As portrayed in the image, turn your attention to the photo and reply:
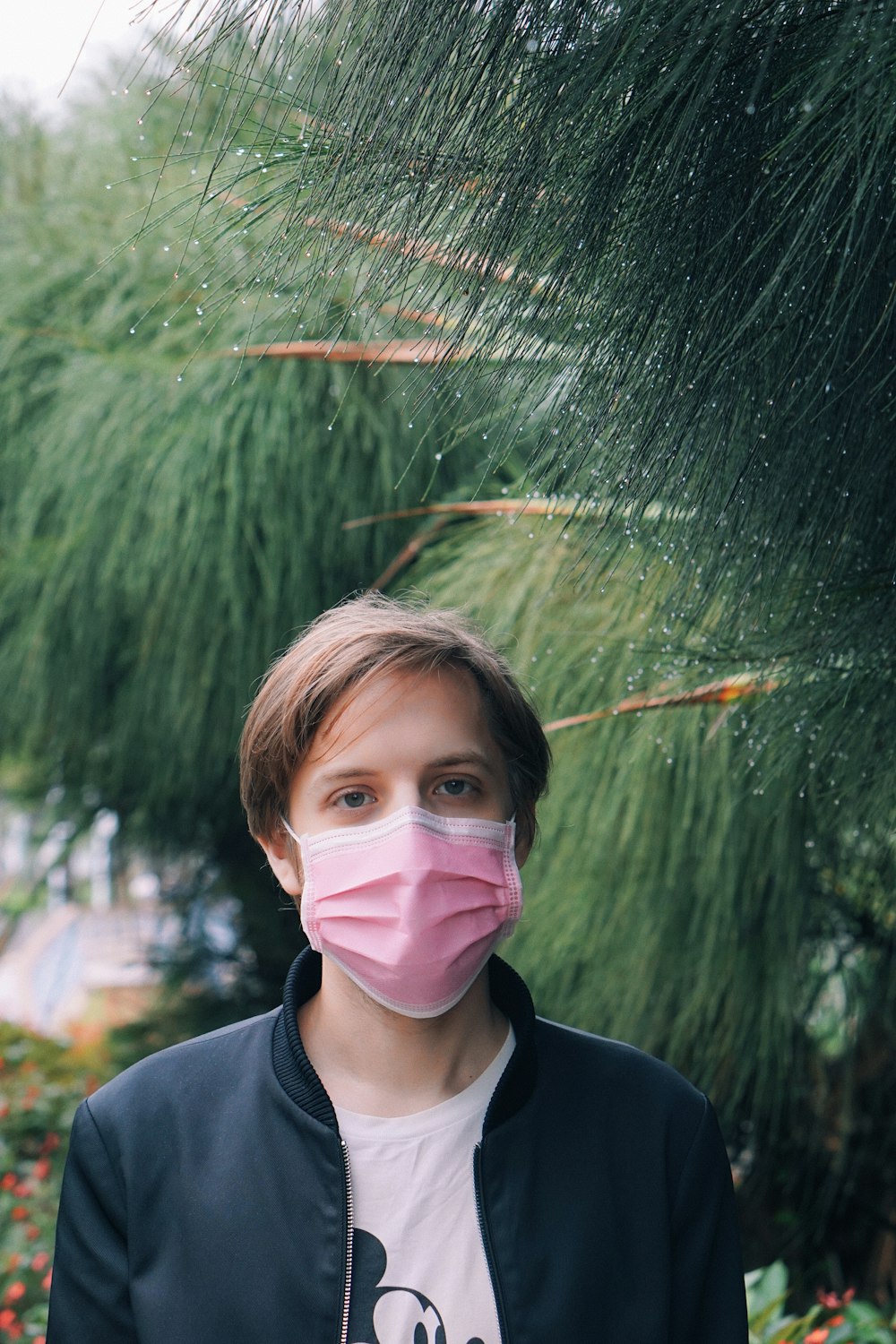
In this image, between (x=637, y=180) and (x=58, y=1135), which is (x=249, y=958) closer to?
(x=58, y=1135)

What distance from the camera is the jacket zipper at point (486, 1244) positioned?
804mm

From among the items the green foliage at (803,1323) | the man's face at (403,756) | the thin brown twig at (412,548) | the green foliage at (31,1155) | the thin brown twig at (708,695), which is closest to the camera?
the man's face at (403,756)

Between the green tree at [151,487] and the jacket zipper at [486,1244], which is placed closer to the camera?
the jacket zipper at [486,1244]

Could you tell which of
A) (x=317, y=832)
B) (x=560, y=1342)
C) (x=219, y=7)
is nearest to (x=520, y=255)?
(x=219, y=7)

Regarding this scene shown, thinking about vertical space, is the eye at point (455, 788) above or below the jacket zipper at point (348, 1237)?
above

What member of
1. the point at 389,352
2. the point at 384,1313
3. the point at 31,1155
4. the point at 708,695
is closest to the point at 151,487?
the point at 389,352

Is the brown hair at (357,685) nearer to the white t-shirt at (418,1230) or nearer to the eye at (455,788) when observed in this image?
the eye at (455,788)

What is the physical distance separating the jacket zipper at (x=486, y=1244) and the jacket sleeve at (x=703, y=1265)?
0.14 m

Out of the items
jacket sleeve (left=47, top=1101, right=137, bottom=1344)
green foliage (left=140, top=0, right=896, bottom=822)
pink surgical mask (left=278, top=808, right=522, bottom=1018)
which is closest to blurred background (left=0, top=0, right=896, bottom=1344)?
green foliage (left=140, top=0, right=896, bottom=822)

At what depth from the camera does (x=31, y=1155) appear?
3.13 m

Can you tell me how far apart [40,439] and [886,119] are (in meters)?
2.08

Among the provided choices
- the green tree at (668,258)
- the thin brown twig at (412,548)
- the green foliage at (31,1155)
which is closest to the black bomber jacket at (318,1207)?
the green tree at (668,258)

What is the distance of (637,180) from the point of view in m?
0.72

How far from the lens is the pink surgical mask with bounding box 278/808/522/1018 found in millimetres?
896
